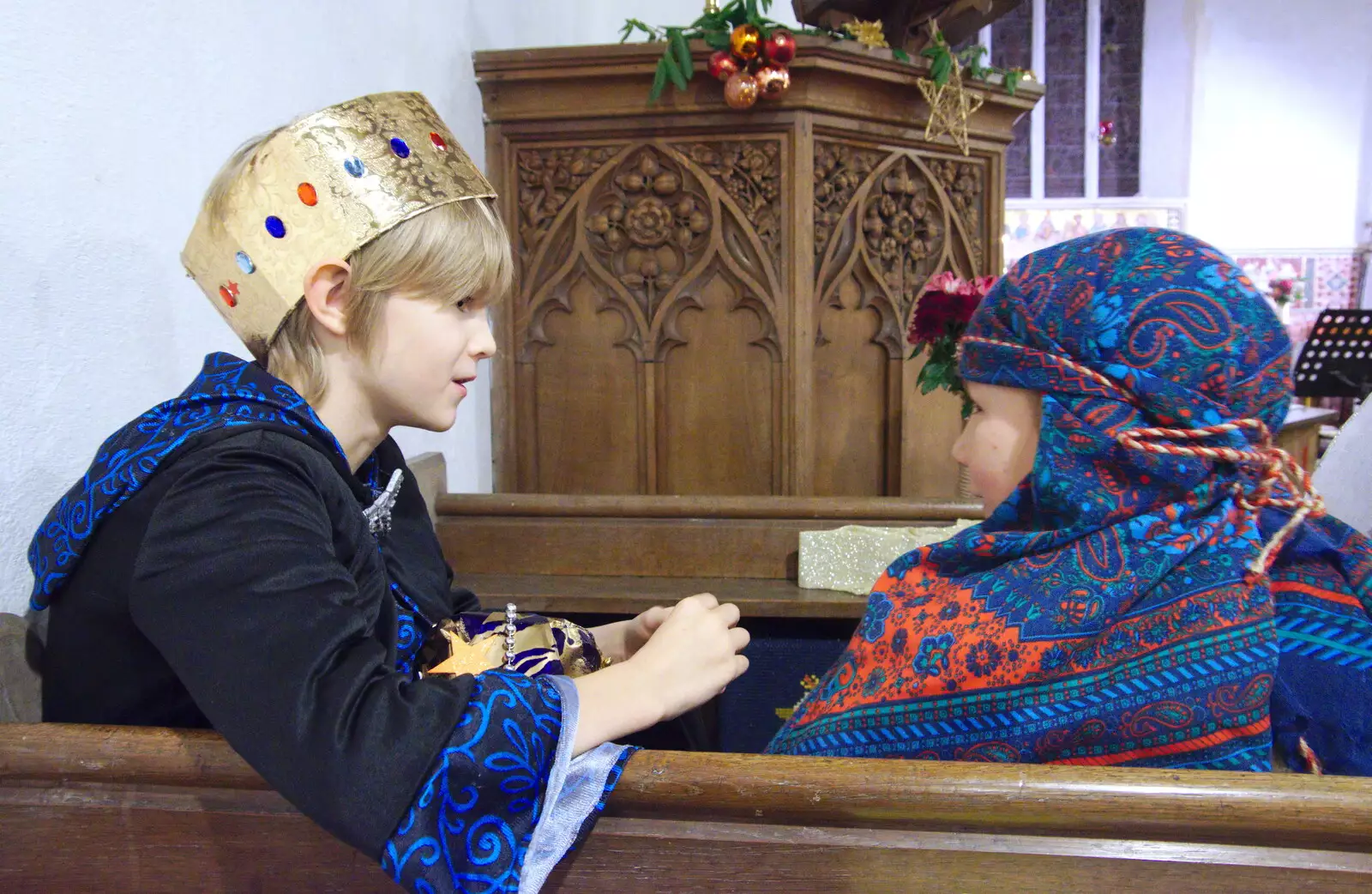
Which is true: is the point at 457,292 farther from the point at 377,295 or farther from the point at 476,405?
the point at 476,405

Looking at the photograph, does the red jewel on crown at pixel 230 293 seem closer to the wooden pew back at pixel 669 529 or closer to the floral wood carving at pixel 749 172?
the wooden pew back at pixel 669 529

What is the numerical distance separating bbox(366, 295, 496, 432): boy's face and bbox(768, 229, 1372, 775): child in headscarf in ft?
1.90

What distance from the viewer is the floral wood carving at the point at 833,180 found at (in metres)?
2.94

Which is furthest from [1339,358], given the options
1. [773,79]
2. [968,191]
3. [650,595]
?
[650,595]

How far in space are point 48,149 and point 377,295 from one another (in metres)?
0.50

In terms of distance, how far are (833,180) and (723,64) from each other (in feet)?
1.65

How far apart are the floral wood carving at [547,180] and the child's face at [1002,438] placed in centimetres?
202

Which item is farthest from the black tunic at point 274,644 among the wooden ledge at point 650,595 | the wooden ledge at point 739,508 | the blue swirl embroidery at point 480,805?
the wooden ledge at point 739,508

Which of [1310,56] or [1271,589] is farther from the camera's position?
[1310,56]

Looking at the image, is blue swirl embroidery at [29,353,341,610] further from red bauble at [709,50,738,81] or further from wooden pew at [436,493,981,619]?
red bauble at [709,50,738,81]

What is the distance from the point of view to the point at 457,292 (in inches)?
45.0

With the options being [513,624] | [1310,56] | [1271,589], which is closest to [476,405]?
[513,624]

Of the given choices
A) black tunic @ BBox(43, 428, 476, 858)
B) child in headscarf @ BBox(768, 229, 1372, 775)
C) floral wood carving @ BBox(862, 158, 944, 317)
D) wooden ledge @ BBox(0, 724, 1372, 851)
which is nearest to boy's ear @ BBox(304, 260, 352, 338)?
black tunic @ BBox(43, 428, 476, 858)

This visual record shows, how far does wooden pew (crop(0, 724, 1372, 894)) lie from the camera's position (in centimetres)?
76
